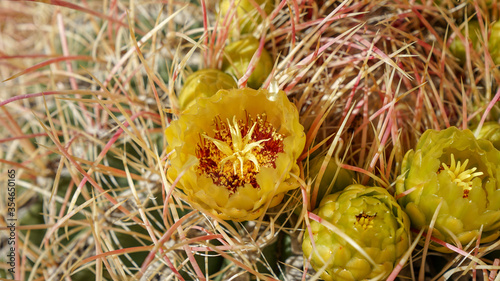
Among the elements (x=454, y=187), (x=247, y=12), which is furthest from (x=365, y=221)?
(x=247, y=12)

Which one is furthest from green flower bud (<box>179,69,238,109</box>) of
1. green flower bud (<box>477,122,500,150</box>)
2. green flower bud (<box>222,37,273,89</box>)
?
green flower bud (<box>477,122,500,150</box>)

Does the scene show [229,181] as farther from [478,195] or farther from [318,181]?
[478,195]

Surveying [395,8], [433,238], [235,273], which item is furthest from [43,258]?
[395,8]

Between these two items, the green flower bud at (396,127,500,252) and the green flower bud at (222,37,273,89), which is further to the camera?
the green flower bud at (222,37,273,89)

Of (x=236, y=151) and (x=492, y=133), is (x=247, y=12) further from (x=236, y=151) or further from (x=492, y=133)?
(x=492, y=133)

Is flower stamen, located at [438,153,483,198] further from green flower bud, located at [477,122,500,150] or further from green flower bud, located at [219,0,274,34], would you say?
green flower bud, located at [219,0,274,34]

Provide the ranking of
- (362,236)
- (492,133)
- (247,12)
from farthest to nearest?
(247,12) < (492,133) < (362,236)
